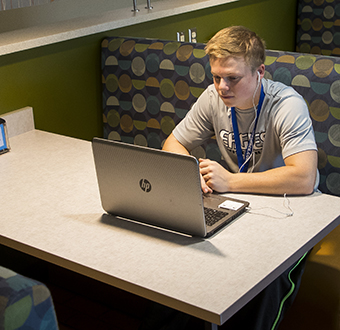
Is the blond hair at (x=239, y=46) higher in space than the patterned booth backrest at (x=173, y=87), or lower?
higher

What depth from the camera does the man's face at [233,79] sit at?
1712mm

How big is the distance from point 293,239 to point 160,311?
1.61ft

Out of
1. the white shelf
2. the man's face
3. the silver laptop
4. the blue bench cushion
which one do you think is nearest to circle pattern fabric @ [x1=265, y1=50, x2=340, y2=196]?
the man's face

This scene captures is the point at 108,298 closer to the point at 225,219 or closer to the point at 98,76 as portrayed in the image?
the point at 225,219

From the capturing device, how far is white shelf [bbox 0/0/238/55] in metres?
2.33

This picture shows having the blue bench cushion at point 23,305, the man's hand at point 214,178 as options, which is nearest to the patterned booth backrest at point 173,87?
the man's hand at point 214,178

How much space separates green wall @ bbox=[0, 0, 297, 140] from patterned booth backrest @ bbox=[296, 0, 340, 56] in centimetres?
135

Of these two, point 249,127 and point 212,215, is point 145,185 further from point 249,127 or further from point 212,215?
point 249,127

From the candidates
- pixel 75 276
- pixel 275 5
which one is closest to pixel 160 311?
pixel 75 276

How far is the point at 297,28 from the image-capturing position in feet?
15.1

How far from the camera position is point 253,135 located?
6.05 ft

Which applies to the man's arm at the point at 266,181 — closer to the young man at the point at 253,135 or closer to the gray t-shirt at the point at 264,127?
the young man at the point at 253,135

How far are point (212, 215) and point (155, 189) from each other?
21 centimetres

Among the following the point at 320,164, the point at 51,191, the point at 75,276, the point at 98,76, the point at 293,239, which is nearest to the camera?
the point at 293,239
